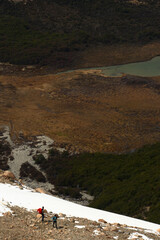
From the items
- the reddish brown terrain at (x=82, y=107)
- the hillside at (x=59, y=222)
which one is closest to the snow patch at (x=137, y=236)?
the hillside at (x=59, y=222)

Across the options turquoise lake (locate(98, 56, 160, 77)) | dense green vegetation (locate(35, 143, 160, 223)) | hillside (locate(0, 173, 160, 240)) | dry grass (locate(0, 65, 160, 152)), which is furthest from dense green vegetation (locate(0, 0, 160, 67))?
hillside (locate(0, 173, 160, 240))

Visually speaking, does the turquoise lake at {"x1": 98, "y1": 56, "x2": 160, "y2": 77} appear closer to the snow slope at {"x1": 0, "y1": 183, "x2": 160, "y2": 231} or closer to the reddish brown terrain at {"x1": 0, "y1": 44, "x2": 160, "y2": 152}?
the reddish brown terrain at {"x1": 0, "y1": 44, "x2": 160, "y2": 152}

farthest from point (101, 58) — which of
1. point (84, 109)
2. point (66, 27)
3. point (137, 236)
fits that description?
point (137, 236)

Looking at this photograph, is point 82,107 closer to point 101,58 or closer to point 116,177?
point 116,177

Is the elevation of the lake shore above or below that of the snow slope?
below

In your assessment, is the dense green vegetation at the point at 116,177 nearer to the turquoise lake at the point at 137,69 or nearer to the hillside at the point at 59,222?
the hillside at the point at 59,222

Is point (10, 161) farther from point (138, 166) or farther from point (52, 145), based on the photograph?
point (138, 166)

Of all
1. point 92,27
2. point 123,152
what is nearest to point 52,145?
point 123,152
